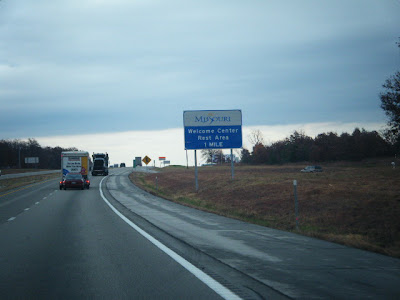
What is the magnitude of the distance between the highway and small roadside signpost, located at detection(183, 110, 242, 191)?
2266cm

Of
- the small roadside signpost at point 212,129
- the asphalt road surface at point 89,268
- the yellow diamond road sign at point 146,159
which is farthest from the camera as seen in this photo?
the yellow diamond road sign at point 146,159

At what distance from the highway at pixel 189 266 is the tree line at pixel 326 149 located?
74.3 metres

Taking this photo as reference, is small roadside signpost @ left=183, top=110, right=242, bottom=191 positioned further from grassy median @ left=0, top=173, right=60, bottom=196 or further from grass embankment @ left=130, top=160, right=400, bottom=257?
grassy median @ left=0, top=173, right=60, bottom=196

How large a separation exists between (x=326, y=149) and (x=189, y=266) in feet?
385

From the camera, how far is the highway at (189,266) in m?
Answer: 6.73

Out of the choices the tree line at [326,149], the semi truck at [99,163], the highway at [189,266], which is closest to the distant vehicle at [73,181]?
the highway at [189,266]

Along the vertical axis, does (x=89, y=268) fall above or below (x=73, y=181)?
below

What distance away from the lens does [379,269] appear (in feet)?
26.3

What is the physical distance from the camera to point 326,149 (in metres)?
121

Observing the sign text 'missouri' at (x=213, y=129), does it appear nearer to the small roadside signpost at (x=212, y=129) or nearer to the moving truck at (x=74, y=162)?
the small roadside signpost at (x=212, y=129)

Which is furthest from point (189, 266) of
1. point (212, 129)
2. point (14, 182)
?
point (14, 182)

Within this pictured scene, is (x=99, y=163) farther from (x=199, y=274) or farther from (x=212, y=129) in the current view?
(x=199, y=274)

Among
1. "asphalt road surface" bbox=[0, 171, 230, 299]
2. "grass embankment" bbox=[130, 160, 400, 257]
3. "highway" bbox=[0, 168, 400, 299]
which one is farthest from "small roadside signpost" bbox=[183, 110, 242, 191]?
"highway" bbox=[0, 168, 400, 299]

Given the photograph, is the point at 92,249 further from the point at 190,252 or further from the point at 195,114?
the point at 195,114
